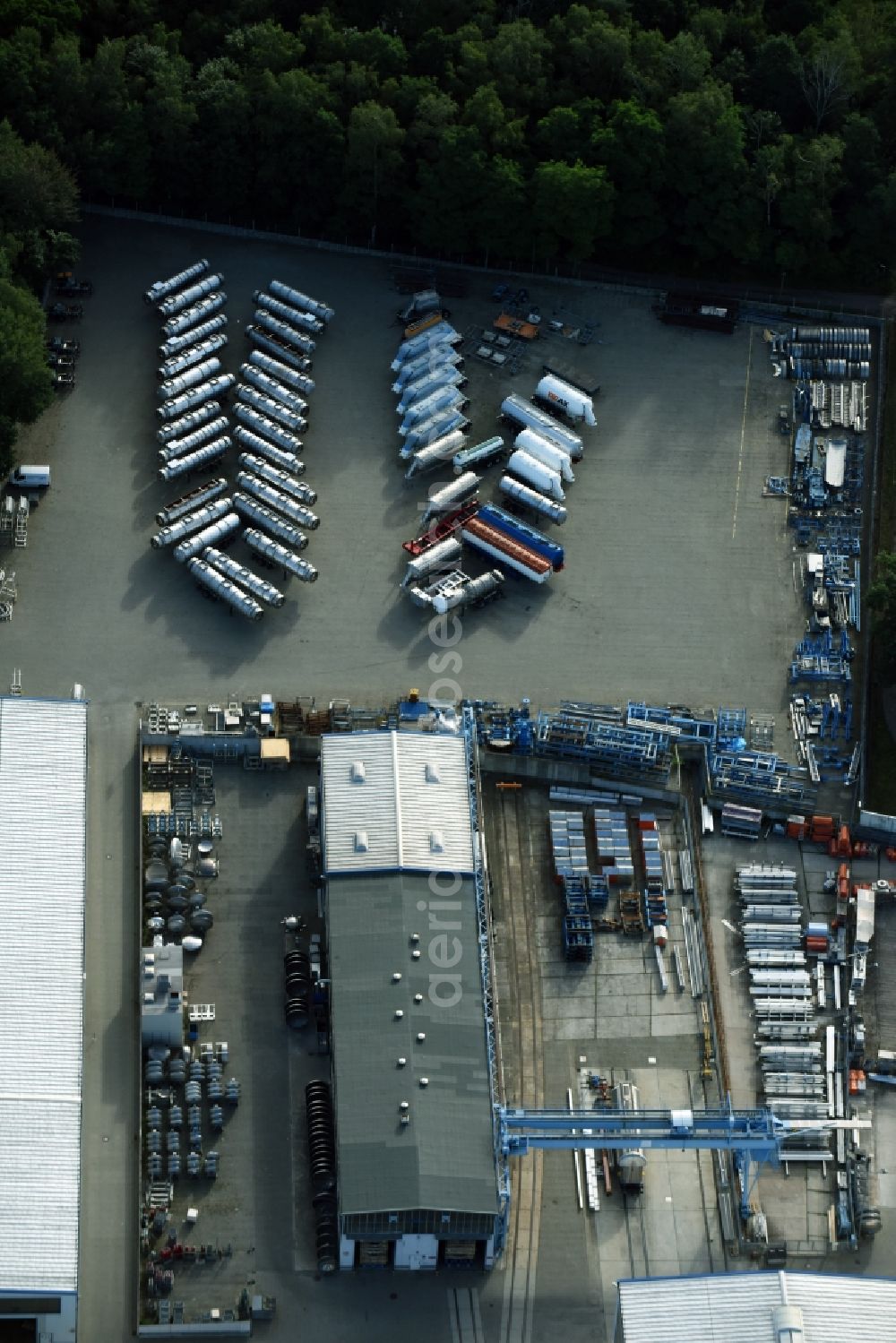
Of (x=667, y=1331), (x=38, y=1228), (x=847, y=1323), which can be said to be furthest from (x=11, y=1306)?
(x=847, y=1323)

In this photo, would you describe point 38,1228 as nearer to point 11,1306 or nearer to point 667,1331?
point 11,1306

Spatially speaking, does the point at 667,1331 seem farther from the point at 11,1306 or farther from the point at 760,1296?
the point at 11,1306

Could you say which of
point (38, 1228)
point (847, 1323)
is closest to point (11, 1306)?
point (38, 1228)

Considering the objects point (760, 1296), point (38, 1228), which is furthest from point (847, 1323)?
point (38, 1228)

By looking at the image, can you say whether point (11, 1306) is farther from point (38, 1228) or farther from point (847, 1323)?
point (847, 1323)

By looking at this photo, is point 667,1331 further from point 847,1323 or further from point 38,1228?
point 38,1228
